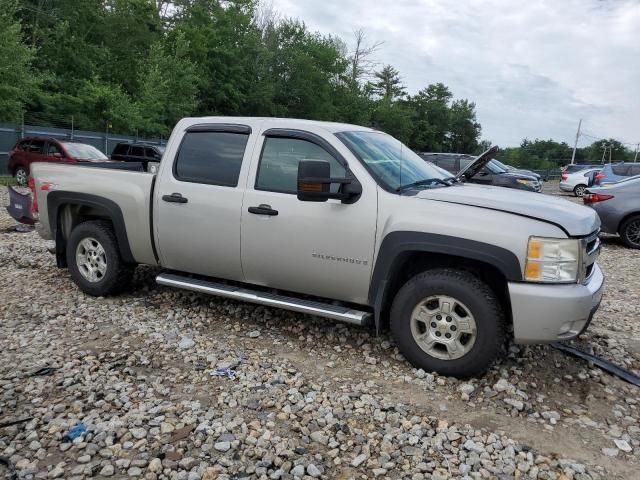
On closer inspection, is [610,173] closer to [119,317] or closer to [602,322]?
[602,322]

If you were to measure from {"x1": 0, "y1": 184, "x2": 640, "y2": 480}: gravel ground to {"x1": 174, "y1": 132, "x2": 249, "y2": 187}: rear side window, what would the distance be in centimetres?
136

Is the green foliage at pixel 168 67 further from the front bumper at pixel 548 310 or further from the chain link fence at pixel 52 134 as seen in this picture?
the front bumper at pixel 548 310

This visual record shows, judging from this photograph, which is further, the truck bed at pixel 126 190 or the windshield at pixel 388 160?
the truck bed at pixel 126 190

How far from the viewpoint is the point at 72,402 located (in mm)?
3438

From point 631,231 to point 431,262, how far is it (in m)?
7.96

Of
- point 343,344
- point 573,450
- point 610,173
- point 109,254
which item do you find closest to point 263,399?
point 343,344

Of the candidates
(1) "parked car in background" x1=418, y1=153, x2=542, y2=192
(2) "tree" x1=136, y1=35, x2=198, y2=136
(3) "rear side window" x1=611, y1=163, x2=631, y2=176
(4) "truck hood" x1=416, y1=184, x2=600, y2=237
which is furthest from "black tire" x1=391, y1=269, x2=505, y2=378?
(2) "tree" x1=136, y1=35, x2=198, y2=136

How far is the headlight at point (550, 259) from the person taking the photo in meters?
3.50

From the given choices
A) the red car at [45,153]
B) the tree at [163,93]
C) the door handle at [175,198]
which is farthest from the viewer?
the tree at [163,93]

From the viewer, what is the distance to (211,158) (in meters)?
4.84

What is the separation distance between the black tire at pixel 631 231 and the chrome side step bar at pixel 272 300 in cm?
819

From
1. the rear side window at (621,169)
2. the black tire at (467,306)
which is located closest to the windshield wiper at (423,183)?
the black tire at (467,306)

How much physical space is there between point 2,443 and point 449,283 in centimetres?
295

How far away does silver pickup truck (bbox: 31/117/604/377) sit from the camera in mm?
3570
